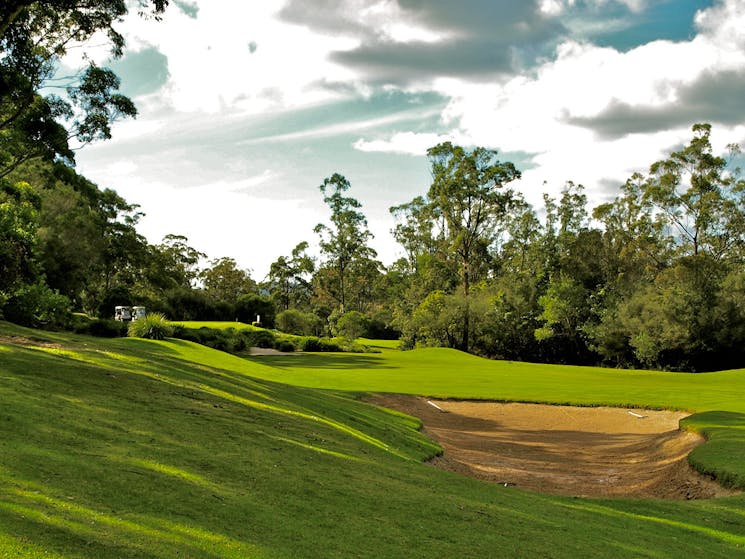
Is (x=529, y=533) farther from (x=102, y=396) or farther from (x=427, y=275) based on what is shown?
(x=427, y=275)

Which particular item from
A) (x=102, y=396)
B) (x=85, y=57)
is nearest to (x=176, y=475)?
(x=102, y=396)

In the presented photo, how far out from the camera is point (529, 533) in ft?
25.4

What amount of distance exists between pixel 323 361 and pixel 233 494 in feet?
115

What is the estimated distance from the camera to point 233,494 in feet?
22.7

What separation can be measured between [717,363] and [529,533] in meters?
50.3

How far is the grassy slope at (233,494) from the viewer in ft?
17.9

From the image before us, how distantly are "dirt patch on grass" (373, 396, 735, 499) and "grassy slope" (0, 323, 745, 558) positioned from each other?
3.20 metres

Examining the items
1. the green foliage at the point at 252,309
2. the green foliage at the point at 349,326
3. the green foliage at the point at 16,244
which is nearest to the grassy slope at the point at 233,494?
the green foliage at the point at 16,244

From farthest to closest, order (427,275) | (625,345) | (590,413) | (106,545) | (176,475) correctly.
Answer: (427,275) → (625,345) → (590,413) → (176,475) → (106,545)

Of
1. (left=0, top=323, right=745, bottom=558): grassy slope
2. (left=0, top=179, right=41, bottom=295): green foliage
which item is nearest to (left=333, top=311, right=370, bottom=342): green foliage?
(left=0, top=179, right=41, bottom=295): green foliage

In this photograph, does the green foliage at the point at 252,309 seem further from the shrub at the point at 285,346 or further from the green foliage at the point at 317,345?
the shrub at the point at 285,346

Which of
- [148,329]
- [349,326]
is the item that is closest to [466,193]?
[349,326]

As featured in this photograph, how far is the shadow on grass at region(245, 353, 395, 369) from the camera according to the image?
37969mm

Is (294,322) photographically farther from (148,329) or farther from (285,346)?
(148,329)
